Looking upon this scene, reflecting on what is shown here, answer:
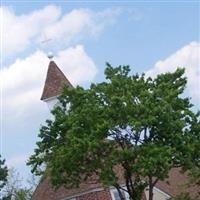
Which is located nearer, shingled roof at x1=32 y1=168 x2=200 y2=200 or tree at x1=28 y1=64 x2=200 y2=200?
tree at x1=28 y1=64 x2=200 y2=200

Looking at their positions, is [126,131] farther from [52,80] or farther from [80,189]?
[52,80]

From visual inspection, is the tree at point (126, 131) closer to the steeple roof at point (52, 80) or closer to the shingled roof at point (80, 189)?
the shingled roof at point (80, 189)

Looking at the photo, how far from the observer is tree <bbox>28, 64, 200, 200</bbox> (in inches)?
1037

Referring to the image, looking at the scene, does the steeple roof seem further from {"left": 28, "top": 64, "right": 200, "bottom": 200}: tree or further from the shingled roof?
{"left": 28, "top": 64, "right": 200, "bottom": 200}: tree

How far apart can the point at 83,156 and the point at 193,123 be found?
5.37 metres

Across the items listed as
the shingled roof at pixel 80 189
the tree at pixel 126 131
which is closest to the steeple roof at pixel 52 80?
the shingled roof at pixel 80 189

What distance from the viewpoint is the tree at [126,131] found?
86.4 ft

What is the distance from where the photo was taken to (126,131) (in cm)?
2773

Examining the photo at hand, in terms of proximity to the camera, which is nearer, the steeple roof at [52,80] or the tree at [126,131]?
the tree at [126,131]

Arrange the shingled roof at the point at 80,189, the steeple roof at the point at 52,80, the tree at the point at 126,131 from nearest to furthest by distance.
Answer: the tree at the point at 126,131, the shingled roof at the point at 80,189, the steeple roof at the point at 52,80

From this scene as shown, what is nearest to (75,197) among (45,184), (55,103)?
(45,184)

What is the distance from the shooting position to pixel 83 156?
27078 millimetres

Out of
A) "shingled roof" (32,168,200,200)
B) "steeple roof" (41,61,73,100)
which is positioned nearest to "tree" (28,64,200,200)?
"shingled roof" (32,168,200,200)

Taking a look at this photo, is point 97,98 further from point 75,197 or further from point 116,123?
point 75,197
